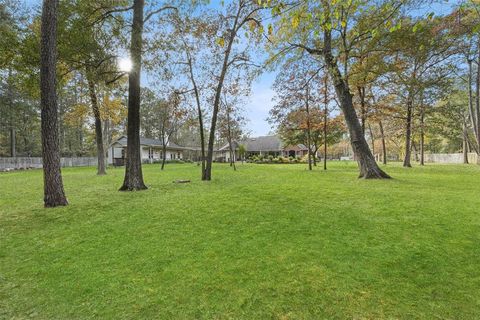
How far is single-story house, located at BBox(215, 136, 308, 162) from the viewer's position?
46.5 metres

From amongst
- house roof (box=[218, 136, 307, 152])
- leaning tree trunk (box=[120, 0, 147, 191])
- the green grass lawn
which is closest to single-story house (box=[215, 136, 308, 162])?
house roof (box=[218, 136, 307, 152])

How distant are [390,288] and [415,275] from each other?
0.45 m

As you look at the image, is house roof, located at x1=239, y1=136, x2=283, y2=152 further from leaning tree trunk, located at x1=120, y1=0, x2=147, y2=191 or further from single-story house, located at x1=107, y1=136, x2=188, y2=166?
leaning tree trunk, located at x1=120, y1=0, x2=147, y2=191

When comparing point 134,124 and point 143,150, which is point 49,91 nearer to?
point 134,124

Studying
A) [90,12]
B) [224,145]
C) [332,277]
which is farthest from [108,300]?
[224,145]

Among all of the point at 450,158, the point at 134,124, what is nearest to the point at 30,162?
the point at 134,124

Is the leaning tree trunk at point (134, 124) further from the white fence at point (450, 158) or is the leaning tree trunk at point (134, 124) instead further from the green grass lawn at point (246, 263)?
the white fence at point (450, 158)

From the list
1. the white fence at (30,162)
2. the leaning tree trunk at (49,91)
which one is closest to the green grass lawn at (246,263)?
the leaning tree trunk at (49,91)

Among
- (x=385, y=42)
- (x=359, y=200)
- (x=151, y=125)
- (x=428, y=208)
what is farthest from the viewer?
(x=151, y=125)

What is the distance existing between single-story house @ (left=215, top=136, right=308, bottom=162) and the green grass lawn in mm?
40205

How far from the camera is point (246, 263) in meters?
2.86

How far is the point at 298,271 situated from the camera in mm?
2637

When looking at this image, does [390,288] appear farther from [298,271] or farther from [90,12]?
[90,12]

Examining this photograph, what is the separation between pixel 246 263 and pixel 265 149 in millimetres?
45211
